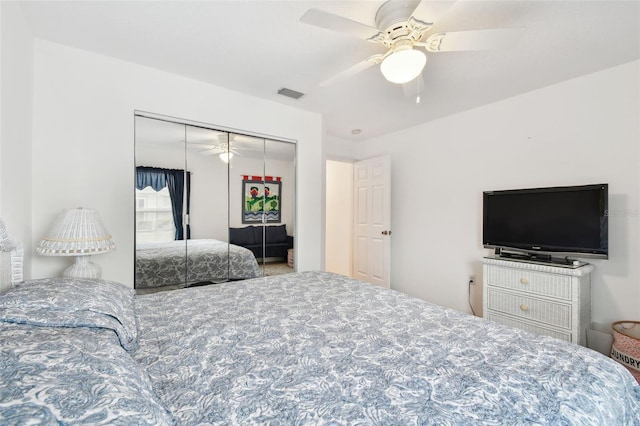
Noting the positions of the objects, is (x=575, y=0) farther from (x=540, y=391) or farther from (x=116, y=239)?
(x=116, y=239)

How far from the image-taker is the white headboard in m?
1.24

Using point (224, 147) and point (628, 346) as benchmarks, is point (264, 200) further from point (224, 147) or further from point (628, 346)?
point (628, 346)

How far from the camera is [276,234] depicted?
332cm

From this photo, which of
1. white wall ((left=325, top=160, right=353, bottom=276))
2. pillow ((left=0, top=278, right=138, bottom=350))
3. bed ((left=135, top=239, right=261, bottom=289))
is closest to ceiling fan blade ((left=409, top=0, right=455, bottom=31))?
pillow ((left=0, top=278, right=138, bottom=350))

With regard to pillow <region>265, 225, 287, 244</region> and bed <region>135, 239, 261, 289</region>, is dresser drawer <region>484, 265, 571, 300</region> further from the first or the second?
bed <region>135, 239, 261, 289</region>

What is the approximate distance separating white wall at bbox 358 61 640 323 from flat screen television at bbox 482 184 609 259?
22 cm

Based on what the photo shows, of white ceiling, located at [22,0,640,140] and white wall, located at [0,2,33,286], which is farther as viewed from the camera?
white ceiling, located at [22,0,640,140]

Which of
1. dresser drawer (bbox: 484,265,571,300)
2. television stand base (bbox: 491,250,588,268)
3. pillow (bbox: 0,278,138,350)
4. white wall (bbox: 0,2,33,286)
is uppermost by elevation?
white wall (bbox: 0,2,33,286)

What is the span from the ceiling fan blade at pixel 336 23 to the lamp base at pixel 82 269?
2104mm

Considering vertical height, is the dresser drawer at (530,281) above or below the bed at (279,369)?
below

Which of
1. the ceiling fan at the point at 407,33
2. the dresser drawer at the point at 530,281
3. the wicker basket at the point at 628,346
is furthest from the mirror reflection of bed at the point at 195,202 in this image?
the wicker basket at the point at 628,346

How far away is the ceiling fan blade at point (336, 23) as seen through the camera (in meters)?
1.43

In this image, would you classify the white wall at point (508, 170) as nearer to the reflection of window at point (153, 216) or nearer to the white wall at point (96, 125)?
the white wall at point (96, 125)

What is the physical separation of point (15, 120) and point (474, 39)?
2701mm
